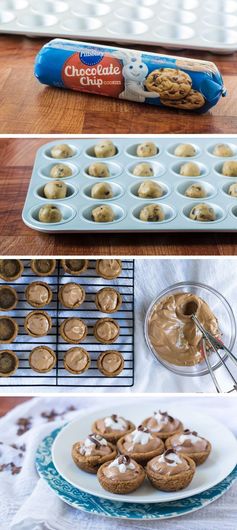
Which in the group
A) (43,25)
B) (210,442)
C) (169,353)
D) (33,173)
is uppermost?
(43,25)

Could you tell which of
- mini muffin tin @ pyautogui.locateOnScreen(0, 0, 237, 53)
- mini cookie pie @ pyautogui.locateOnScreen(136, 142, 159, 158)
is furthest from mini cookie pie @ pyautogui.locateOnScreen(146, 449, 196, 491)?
mini muffin tin @ pyautogui.locateOnScreen(0, 0, 237, 53)

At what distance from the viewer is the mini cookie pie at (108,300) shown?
86cm

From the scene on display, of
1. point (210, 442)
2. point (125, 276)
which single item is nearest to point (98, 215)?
point (125, 276)

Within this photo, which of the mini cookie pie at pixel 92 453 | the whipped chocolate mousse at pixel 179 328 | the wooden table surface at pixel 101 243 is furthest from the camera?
the mini cookie pie at pixel 92 453

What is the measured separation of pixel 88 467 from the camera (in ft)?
3.20

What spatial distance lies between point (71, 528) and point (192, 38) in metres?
0.65

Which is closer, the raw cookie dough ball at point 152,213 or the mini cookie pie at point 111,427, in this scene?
the raw cookie dough ball at point 152,213

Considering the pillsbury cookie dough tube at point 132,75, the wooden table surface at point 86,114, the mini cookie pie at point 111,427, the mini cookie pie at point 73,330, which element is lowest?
the mini cookie pie at point 111,427

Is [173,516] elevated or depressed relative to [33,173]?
depressed

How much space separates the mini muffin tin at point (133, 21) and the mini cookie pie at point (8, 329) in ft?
1.27

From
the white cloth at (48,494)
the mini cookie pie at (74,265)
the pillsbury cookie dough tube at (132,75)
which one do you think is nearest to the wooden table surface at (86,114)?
the pillsbury cookie dough tube at (132,75)

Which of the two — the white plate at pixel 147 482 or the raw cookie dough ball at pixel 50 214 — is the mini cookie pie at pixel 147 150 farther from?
the white plate at pixel 147 482

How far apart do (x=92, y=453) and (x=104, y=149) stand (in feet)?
1.41

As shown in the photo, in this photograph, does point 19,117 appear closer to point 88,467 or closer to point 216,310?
point 216,310
